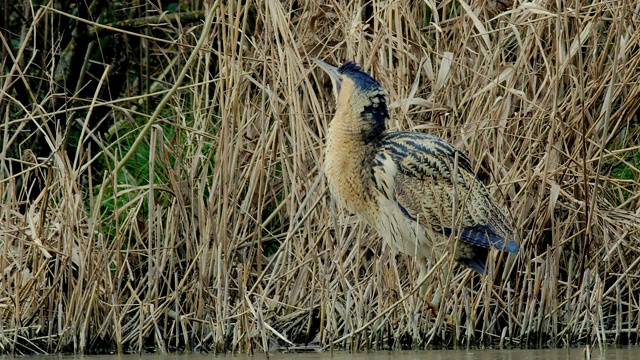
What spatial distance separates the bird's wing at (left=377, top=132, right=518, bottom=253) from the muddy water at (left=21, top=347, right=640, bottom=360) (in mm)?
584

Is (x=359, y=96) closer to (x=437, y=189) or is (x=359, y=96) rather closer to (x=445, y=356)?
(x=437, y=189)

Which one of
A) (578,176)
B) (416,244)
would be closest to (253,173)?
(416,244)

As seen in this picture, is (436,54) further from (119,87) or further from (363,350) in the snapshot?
(119,87)

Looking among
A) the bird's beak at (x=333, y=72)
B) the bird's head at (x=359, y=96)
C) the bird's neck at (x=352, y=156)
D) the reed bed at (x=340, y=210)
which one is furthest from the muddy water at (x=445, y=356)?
the bird's beak at (x=333, y=72)

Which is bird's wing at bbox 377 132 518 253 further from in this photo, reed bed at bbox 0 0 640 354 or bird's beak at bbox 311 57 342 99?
bird's beak at bbox 311 57 342 99

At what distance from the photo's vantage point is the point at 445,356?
4.57 meters

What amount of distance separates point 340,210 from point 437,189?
56 cm

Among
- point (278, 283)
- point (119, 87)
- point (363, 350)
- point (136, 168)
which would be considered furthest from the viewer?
point (119, 87)

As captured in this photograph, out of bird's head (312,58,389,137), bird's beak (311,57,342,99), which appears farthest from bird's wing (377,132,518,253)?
bird's beak (311,57,342,99)

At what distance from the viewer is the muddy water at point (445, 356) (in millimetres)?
4496

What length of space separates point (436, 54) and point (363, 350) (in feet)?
4.97

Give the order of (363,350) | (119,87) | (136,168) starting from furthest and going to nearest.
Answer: (119,87), (136,168), (363,350)

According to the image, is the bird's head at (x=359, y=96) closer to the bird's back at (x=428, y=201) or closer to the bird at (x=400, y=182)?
the bird at (x=400, y=182)

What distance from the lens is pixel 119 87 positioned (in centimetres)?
746
